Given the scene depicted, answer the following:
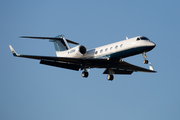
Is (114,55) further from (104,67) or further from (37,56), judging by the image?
(37,56)

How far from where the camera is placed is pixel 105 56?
1031 inches

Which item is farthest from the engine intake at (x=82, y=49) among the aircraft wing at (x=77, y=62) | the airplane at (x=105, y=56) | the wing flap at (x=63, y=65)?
the wing flap at (x=63, y=65)

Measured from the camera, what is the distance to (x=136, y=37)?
83.0 feet

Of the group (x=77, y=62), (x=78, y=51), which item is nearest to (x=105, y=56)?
(x=78, y=51)

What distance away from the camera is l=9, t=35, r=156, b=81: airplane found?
25.0m

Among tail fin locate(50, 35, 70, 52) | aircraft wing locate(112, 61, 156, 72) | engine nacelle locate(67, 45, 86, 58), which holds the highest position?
tail fin locate(50, 35, 70, 52)

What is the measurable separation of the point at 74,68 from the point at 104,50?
387 cm

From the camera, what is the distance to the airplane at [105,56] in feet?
81.9

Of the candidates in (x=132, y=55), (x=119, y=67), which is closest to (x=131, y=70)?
(x=119, y=67)

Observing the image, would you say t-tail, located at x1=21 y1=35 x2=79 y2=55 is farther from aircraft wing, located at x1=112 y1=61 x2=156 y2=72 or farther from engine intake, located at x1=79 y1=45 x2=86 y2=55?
aircraft wing, located at x1=112 y1=61 x2=156 y2=72

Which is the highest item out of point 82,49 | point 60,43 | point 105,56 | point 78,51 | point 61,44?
point 60,43

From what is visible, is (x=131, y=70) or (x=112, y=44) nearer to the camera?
(x=112, y=44)

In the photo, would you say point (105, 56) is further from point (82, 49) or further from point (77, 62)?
point (77, 62)

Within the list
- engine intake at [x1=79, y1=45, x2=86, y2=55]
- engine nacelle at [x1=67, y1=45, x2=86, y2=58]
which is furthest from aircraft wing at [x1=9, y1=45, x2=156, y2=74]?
engine intake at [x1=79, y1=45, x2=86, y2=55]
